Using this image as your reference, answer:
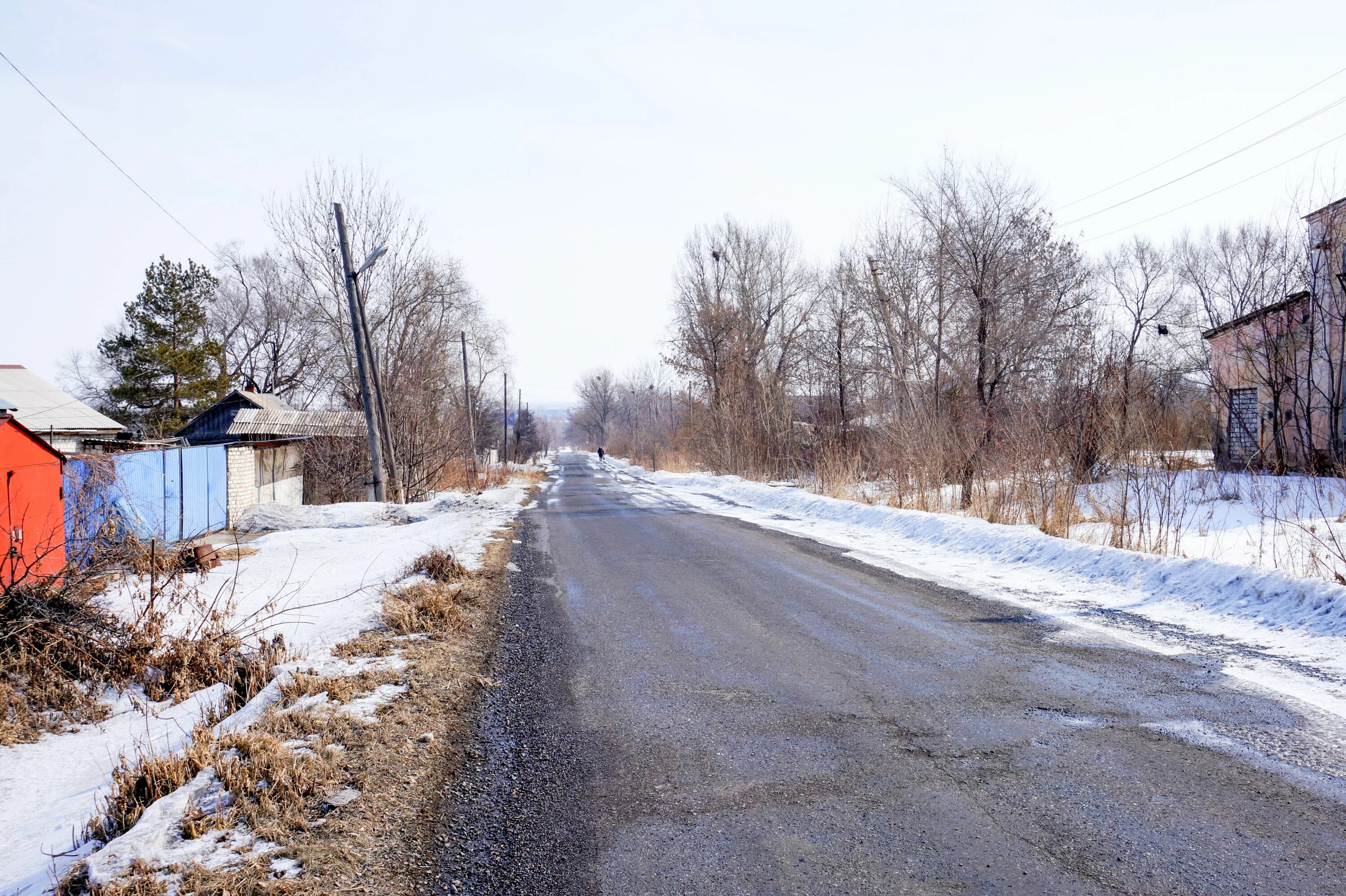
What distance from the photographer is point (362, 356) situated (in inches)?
682

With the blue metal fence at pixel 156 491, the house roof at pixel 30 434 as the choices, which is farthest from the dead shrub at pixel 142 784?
the house roof at pixel 30 434

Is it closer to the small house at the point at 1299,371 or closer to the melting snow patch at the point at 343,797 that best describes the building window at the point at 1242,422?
the small house at the point at 1299,371

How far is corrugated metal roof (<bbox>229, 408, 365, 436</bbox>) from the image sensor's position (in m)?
30.6

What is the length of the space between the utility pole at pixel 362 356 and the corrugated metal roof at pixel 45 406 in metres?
18.5

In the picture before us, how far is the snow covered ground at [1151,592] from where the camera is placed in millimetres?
5113

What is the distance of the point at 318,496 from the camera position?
24.3 m

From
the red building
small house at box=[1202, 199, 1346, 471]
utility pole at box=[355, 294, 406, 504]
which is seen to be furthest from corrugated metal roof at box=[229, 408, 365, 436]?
small house at box=[1202, 199, 1346, 471]

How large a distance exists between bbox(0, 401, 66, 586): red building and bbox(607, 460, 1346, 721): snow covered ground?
9.55 m

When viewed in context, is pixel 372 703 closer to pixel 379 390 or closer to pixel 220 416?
pixel 379 390

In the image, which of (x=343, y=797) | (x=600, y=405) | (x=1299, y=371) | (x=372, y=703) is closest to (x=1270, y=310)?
(x=1299, y=371)

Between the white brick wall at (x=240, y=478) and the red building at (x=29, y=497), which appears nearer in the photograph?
the red building at (x=29, y=497)

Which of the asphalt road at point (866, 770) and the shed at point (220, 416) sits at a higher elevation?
the shed at point (220, 416)

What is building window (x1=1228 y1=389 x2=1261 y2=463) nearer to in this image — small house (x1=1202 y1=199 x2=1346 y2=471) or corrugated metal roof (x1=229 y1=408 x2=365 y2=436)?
small house (x1=1202 y1=199 x2=1346 y2=471)

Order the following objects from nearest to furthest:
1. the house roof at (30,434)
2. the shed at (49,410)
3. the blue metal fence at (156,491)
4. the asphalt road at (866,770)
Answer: the asphalt road at (866,770), the house roof at (30,434), the blue metal fence at (156,491), the shed at (49,410)
